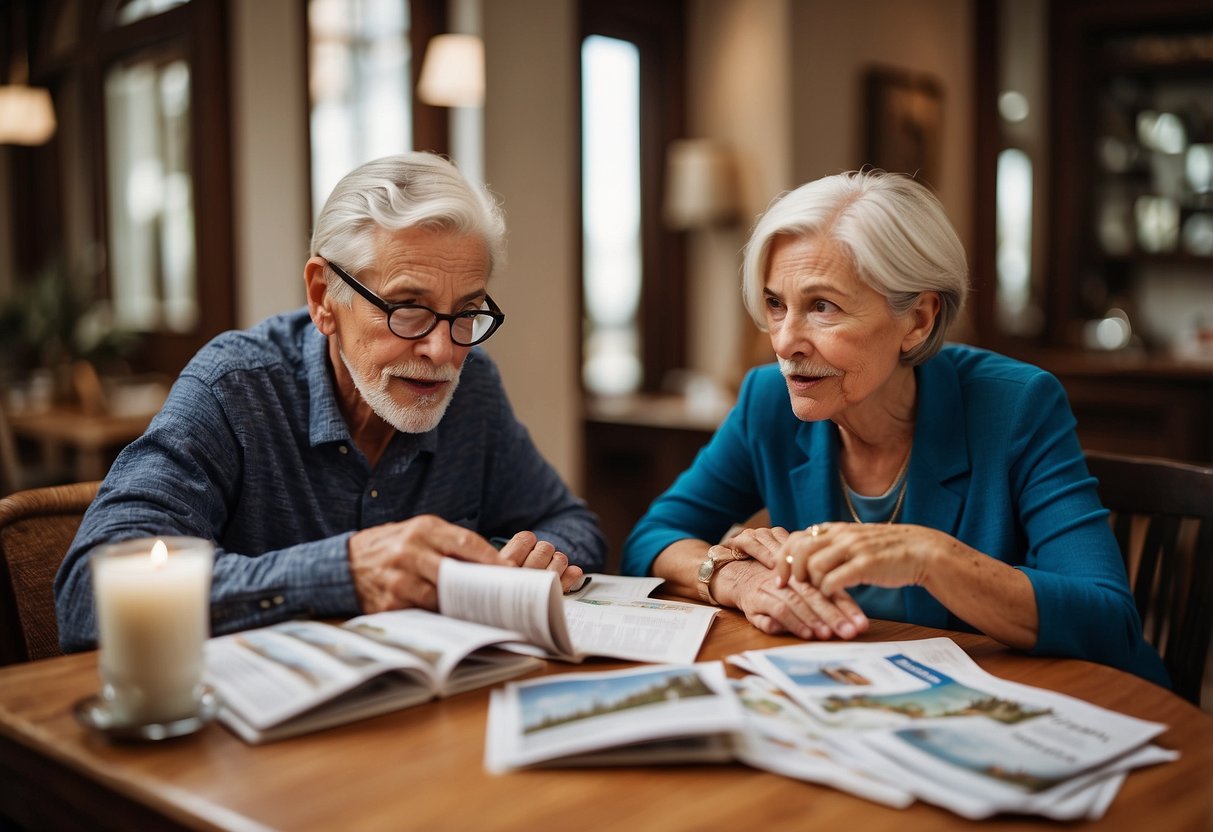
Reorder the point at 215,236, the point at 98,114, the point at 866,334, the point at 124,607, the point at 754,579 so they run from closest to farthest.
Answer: the point at 124,607 < the point at 754,579 < the point at 866,334 < the point at 215,236 < the point at 98,114

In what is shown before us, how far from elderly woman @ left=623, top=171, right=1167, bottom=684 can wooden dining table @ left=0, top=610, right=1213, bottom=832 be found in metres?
0.26

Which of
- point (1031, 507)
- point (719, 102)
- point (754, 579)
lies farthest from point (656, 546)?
point (719, 102)

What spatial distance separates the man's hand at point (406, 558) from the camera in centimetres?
126

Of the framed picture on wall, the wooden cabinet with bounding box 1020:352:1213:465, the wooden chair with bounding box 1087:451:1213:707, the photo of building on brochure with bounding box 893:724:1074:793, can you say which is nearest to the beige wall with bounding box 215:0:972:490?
the framed picture on wall

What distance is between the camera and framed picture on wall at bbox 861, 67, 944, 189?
5137 millimetres

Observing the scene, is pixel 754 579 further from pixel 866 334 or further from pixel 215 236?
pixel 215 236

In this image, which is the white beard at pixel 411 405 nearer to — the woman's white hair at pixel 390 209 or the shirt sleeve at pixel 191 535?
the woman's white hair at pixel 390 209

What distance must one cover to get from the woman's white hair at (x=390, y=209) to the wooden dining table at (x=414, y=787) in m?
0.72

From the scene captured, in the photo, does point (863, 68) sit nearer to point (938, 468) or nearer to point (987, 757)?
point (938, 468)

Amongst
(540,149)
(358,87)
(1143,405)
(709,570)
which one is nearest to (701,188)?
(540,149)

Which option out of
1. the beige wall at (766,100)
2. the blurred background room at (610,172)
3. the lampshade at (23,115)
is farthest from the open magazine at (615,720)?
the lampshade at (23,115)

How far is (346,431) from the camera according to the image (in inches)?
63.7

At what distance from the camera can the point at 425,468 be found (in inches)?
68.5

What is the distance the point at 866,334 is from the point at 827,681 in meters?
0.61
